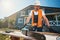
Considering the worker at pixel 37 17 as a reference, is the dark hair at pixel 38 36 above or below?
below

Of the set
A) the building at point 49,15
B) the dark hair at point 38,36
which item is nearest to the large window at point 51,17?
the building at point 49,15

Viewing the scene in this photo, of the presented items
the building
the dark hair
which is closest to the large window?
the building

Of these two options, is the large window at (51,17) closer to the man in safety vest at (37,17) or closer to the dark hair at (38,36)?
the man in safety vest at (37,17)

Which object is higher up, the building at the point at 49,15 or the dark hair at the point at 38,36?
the building at the point at 49,15

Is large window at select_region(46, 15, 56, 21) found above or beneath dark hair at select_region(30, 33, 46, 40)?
above

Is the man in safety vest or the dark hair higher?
the man in safety vest

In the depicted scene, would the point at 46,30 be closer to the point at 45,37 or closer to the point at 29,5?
the point at 45,37

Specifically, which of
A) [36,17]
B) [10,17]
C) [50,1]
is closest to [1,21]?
[10,17]

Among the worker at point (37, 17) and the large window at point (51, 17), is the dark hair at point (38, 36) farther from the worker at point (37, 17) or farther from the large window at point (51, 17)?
the large window at point (51, 17)

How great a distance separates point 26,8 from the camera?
105 inches

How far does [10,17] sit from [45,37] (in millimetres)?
667

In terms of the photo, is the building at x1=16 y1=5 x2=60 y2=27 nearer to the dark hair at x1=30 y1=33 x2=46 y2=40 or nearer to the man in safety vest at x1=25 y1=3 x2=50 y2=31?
the man in safety vest at x1=25 y1=3 x2=50 y2=31

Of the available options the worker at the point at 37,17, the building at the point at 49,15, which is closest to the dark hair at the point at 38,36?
the worker at the point at 37,17

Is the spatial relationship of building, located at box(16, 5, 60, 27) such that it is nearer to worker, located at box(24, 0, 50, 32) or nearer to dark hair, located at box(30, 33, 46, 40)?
worker, located at box(24, 0, 50, 32)
